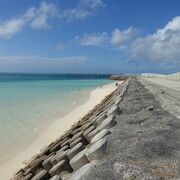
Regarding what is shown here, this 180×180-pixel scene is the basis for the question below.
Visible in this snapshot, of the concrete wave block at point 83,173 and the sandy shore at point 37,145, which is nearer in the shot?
the concrete wave block at point 83,173

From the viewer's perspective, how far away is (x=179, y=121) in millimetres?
5184

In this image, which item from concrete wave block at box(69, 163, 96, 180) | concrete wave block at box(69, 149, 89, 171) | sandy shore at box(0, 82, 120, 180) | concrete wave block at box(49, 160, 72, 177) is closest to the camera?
concrete wave block at box(69, 163, 96, 180)

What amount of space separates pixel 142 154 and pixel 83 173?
83 centimetres

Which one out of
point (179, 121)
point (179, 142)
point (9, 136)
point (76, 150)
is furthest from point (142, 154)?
point (9, 136)

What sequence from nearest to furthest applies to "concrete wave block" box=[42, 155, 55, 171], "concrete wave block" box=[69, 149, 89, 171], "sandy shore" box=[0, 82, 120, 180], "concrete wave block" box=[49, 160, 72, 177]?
"concrete wave block" box=[69, 149, 89, 171] → "concrete wave block" box=[49, 160, 72, 177] → "concrete wave block" box=[42, 155, 55, 171] → "sandy shore" box=[0, 82, 120, 180]

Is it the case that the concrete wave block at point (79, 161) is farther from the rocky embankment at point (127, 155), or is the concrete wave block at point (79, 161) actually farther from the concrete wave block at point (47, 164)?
the concrete wave block at point (47, 164)

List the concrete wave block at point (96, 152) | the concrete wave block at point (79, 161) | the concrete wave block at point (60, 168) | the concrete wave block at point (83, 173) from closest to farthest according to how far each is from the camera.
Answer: the concrete wave block at point (83, 173), the concrete wave block at point (96, 152), the concrete wave block at point (79, 161), the concrete wave block at point (60, 168)

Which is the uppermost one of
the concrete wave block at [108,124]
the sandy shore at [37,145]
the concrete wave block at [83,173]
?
the concrete wave block at [108,124]

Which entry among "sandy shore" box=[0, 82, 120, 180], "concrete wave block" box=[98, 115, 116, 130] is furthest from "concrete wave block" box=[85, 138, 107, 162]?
"sandy shore" box=[0, 82, 120, 180]

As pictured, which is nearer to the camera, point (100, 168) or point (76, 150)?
point (100, 168)

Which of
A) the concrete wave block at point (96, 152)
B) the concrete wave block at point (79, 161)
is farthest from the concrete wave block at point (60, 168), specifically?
the concrete wave block at point (96, 152)

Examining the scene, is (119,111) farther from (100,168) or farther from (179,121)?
(100,168)

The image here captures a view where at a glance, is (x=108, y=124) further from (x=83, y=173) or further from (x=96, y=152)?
(x=83, y=173)

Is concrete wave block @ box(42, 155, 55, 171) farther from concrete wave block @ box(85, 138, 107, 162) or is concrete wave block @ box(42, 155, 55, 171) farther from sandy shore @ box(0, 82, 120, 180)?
sandy shore @ box(0, 82, 120, 180)
